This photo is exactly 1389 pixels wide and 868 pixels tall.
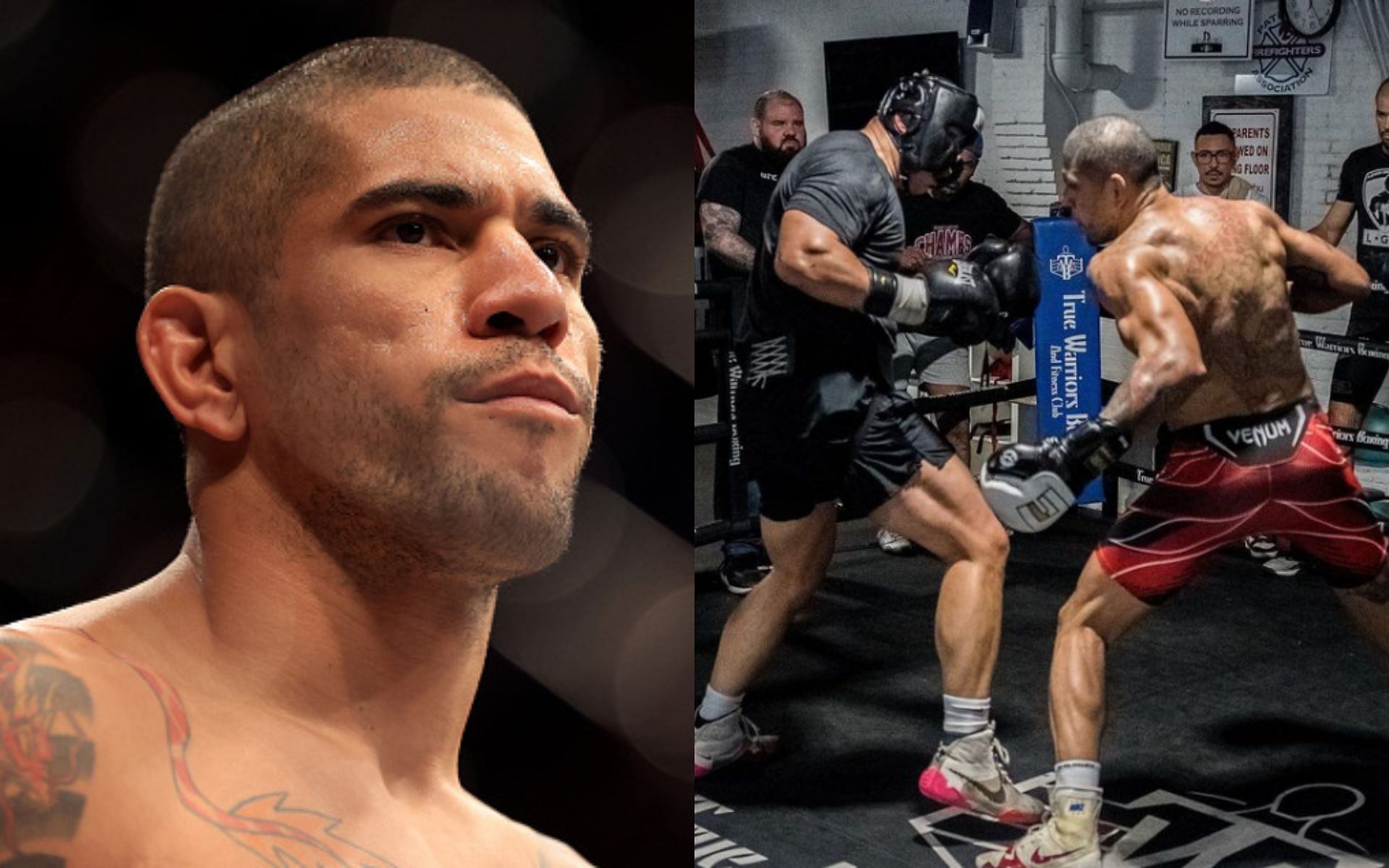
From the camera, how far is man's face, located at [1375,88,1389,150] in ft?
13.9

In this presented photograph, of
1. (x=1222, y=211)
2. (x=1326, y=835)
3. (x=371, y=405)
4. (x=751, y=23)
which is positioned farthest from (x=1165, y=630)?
(x=371, y=405)

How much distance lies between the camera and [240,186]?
91 centimetres

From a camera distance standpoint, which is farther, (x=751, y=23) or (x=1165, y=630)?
(x=751, y=23)

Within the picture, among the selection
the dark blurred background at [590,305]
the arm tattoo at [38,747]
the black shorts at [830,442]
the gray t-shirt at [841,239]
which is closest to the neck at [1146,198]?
the gray t-shirt at [841,239]

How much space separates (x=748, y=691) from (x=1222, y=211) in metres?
1.80

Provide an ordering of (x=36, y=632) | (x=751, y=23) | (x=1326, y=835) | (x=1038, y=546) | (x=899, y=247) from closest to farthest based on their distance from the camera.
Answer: (x=36, y=632), (x=1326, y=835), (x=899, y=247), (x=1038, y=546), (x=751, y=23)

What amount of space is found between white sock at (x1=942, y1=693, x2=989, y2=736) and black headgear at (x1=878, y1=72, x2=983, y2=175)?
126 cm

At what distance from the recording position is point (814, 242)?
3.45 m

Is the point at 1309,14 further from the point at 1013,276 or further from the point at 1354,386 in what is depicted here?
the point at 1013,276

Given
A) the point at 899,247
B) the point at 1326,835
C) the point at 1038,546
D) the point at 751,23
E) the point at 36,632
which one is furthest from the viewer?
the point at 751,23

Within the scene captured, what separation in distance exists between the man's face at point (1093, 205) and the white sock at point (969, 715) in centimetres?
111

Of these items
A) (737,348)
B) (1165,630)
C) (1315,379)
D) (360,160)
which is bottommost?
(1165,630)

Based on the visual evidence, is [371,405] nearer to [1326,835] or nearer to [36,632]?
[36,632]

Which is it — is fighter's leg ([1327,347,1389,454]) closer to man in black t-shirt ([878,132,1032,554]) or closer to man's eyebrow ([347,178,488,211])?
man in black t-shirt ([878,132,1032,554])
